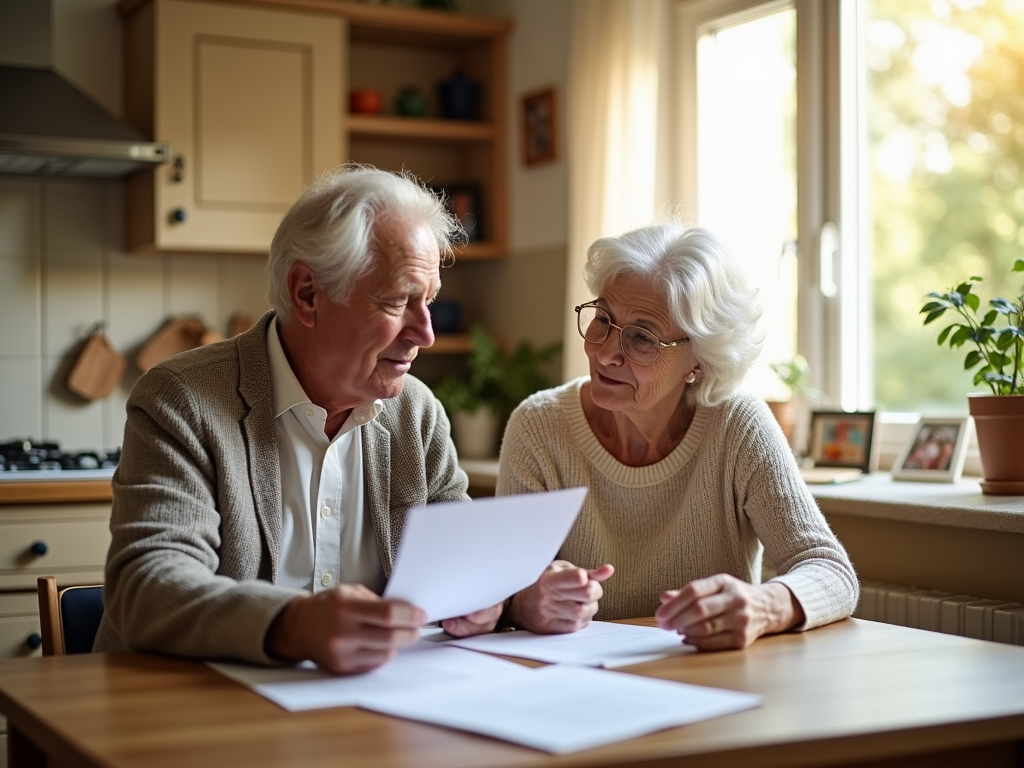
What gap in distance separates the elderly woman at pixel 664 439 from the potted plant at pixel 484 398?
5.49 feet

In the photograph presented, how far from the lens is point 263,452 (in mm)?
1575

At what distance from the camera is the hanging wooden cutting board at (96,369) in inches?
140

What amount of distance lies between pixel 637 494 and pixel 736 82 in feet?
6.03

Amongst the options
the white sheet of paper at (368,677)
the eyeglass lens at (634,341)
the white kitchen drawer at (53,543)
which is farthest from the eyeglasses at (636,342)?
the white kitchen drawer at (53,543)

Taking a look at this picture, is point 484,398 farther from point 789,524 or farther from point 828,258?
point 789,524

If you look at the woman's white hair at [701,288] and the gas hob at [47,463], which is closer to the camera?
the woman's white hair at [701,288]

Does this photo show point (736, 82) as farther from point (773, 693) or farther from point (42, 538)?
point (773, 693)

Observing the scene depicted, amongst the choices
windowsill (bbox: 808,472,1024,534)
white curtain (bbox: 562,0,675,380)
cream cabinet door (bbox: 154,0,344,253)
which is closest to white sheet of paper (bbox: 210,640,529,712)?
windowsill (bbox: 808,472,1024,534)

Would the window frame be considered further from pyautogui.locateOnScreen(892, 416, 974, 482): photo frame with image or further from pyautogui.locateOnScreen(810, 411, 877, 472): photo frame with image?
pyautogui.locateOnScreen(892, 416, 974, 482): photo frame with image

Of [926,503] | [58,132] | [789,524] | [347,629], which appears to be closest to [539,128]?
[58,132]

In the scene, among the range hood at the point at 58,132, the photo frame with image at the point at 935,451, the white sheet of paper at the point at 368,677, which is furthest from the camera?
the range hood at the point at 58,132

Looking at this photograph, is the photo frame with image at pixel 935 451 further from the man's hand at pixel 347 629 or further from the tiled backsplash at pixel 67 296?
the tiled backsplash at pixel 67 296

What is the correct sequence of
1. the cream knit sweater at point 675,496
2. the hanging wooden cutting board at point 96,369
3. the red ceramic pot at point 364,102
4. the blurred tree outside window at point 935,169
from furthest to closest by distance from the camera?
the red ceramic pot at point 364,102 → the hanging wooden cutting board at point 96,369 → the blurred tree outside window at point 935,169 → the cream knit sweater at point 675,496

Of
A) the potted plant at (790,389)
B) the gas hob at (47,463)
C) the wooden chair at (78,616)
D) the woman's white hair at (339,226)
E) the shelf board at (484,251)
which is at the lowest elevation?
the wooden chair at (78,616)
